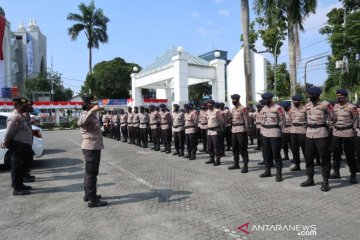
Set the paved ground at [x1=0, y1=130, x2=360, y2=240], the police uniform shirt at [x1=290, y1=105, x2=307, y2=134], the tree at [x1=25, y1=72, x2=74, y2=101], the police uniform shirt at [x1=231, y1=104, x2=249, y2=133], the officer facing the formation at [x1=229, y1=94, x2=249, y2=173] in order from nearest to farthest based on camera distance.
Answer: the paved ground at [x1=0, y1=130, x2=360, y2=240] < the police uniform shirt at [x1=290, y1=105, x2=307, y2=134] < the officer facing the formation at [x1=229, y1=94, x2=249, y2=173] < the police uniform shirt at [x1=231, y1=104, x2=249, y2=133] < the tree at [x1=25, y1=72, x2=74, y2=101]

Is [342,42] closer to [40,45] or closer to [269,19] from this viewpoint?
[269,19]

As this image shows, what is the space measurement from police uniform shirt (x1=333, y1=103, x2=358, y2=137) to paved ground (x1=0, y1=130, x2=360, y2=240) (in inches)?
39.3

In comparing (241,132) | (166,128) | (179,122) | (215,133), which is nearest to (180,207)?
(241,132)

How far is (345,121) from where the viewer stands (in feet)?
23.9

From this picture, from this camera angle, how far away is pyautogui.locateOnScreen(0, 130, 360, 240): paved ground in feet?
14.8

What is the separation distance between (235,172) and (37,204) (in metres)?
4.55

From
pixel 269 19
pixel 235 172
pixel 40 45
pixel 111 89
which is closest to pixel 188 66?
pixel 269 19

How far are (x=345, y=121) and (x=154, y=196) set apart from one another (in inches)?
169

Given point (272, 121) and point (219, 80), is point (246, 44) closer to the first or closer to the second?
point (219, 80)

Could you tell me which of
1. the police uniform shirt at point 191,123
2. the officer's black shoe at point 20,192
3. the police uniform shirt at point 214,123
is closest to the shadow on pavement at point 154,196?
the officer's black shoe at point 20,192

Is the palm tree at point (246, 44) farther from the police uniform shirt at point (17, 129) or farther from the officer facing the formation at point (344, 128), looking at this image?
the police uniform shirt at point (17, 129)

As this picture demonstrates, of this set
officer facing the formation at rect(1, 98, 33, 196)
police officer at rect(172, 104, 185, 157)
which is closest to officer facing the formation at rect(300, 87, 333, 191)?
police officer at rect(172, 104, 185, 157)

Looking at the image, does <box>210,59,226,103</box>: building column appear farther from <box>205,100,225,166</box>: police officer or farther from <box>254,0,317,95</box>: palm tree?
<box>205,100,225,166</box>: police officer

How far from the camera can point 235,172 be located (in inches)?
332
